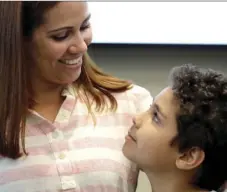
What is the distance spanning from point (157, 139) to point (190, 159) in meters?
0.08

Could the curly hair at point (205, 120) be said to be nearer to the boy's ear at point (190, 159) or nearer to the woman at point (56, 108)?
the boy's ear at point (190, 159)

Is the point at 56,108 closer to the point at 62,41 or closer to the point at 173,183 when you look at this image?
the point at 62,41

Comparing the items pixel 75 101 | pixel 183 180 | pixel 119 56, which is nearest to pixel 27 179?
pixel 75 101

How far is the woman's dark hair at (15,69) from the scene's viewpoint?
1229 millimetres

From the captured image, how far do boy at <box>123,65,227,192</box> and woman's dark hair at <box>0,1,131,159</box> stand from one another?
0.25 metres

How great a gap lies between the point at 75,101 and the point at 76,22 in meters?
0.22

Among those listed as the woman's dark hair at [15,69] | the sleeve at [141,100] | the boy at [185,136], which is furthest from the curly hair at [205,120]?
the woman's dark hair at [15,69]

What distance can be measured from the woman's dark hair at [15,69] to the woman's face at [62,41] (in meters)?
0.02

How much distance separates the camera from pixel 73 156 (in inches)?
51.5

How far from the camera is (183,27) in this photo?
1.96 metres

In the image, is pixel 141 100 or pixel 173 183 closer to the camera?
pixel 173 183

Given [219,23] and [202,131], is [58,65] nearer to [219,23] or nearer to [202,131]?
[202,131]

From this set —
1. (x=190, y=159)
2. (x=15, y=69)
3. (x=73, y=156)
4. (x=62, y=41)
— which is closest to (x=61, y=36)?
(x=62, y=41)

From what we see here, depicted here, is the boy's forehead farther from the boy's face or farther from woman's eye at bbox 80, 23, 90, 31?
woman's eye at bbox 80, 23, 90, 31
